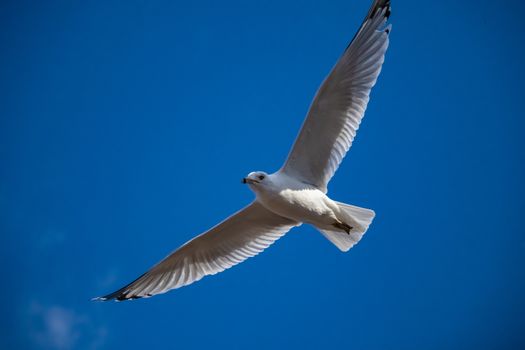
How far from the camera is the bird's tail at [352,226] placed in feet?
16.9

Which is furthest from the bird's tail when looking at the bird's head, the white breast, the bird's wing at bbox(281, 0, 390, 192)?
the bird's head

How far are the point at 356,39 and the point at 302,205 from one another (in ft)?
4.50

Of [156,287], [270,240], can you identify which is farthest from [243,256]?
[156,287]

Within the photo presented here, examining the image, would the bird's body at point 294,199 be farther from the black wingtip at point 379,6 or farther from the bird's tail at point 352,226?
the black wingtip at point 379,6

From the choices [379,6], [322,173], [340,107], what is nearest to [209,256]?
[322,173]

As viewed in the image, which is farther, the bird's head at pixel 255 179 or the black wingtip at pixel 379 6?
the black wingtip at pixel 379 6

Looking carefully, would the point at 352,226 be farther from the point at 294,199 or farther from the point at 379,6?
the point at 379,6

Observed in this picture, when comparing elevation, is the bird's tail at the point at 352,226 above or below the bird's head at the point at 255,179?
below

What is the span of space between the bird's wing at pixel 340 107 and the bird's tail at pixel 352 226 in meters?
0.31

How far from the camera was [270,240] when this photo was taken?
5637 mm

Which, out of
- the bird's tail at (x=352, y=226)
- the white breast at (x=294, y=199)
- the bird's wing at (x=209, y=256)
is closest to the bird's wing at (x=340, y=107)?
the white breast at (x=294, y=199)

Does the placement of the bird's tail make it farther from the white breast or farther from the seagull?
the white breast

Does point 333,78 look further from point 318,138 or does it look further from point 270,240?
point 270,240

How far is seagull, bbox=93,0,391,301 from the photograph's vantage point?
505cm
